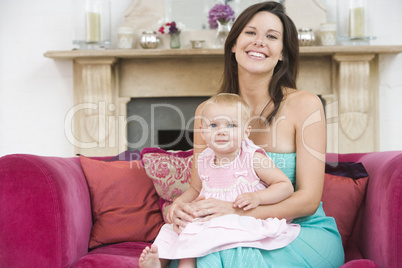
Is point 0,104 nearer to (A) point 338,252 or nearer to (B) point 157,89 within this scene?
(B) point 157,89

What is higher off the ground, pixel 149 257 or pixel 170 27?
pixel 170 27

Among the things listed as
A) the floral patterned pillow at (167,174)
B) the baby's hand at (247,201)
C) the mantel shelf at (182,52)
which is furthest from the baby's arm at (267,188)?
the mantel shelf at (182,52)

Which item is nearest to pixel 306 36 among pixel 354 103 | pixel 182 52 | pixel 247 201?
pixel 354 103

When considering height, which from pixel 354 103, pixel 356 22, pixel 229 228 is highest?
pixel 356 22

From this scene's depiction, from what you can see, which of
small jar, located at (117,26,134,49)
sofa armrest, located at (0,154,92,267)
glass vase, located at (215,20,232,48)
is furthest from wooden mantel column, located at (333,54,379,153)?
sofa armrest, located at (0,154,92,267)

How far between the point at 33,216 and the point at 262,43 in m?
1.04

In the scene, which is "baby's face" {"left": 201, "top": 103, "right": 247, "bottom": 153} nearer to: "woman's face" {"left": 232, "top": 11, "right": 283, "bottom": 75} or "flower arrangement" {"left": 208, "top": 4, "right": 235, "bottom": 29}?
"woman's face" {"left": 232, "top": 11, "right": 283, "bottom": 75}

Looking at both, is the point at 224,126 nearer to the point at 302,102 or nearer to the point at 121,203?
the point at 302,102

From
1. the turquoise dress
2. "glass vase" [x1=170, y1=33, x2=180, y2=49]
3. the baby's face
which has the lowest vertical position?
the turquoise dress

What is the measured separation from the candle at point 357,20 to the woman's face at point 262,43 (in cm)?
197

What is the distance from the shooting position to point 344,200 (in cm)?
188

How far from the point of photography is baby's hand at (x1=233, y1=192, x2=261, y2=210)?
143 cm

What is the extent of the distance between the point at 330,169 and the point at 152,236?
0.81 m

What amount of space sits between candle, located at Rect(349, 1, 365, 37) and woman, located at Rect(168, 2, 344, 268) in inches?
74.6
